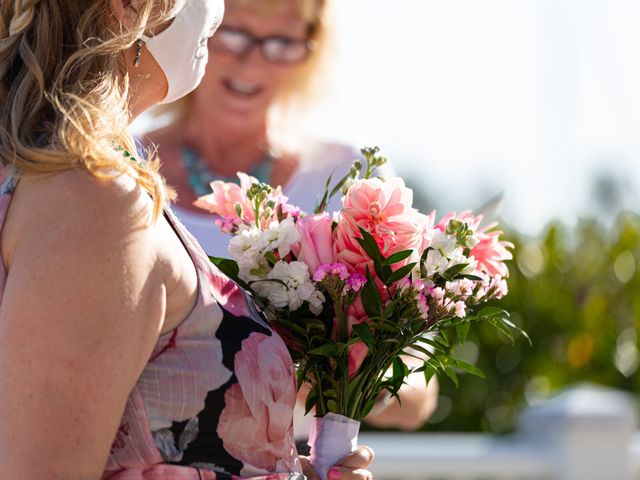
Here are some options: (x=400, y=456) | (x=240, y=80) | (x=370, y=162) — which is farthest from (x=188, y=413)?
(x=400, y=456)

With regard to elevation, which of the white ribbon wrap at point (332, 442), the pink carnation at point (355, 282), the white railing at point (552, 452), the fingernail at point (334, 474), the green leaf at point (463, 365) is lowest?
the white railing at point (552, 452)

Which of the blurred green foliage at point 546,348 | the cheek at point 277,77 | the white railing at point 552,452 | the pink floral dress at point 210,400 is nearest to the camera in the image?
the pink floral dress at point 210,400

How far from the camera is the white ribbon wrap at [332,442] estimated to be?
250 cm

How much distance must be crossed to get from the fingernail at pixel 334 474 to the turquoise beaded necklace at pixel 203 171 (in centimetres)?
160

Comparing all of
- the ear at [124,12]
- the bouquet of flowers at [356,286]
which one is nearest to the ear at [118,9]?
the ear at [124,12]

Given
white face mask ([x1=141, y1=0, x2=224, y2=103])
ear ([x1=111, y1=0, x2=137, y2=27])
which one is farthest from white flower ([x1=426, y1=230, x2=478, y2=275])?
ear ([x1=111, y1=0, x2=137, y2=27])

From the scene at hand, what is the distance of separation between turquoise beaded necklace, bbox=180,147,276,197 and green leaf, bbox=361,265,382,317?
5.11 ft

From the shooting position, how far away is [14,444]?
193cm

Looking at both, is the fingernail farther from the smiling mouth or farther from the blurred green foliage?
the blurred green foliage

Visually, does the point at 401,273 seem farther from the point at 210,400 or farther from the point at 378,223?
the point at 210,400

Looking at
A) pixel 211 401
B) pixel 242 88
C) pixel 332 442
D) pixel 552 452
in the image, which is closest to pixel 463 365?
pixel 332 442

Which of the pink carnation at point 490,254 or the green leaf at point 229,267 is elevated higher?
the pink carnation at point 490,254

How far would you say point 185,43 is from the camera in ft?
7.72

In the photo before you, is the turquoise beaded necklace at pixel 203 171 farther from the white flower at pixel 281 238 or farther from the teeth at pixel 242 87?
the white flower at pixel 281 238
